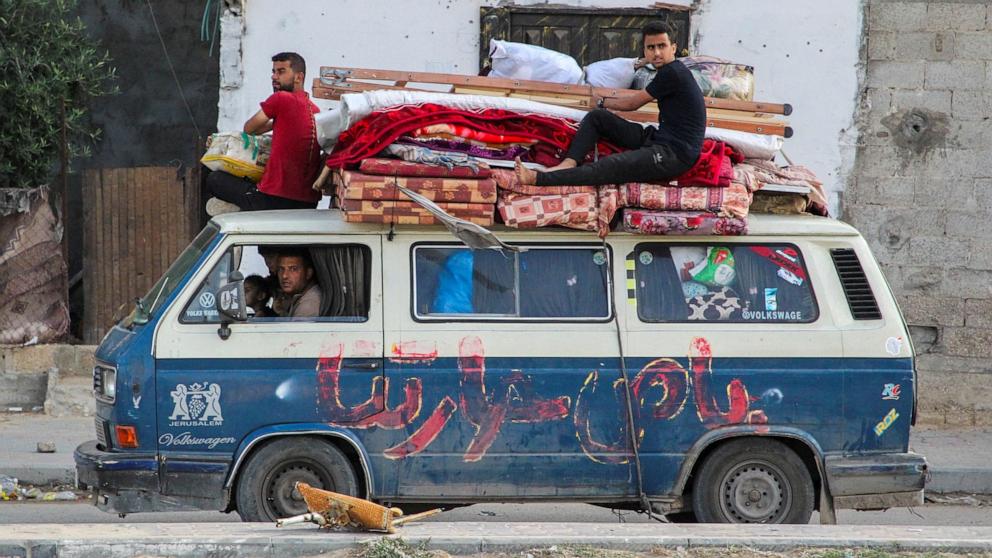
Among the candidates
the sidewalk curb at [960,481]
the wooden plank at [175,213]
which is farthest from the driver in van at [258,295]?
the sidewalk curb at [960,481]

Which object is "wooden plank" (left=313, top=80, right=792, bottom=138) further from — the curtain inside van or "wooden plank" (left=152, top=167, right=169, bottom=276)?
"wooden plank" (left=152, top=167, right=169, bottom=276)

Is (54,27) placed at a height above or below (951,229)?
above

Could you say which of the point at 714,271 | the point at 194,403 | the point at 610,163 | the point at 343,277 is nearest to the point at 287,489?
the point at 194,403

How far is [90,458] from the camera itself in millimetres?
6641

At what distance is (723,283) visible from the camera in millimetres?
6957

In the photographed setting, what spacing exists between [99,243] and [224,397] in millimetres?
5748

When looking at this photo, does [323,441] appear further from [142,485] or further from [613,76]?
[613,76]

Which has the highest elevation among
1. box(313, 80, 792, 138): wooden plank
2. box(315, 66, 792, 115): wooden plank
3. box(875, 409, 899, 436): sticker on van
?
box(315, 66, 792, 115): wooden plank

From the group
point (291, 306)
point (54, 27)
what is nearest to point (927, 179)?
point (291, 306)

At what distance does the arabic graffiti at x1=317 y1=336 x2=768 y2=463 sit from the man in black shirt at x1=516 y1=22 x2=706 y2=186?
0.95 m

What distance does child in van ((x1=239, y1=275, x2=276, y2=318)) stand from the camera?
23.1 feet

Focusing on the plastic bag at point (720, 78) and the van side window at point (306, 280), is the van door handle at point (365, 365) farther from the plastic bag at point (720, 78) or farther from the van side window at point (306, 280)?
the plastic bag at point (720, 78)

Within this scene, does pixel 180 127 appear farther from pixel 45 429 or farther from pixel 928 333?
pixel 928 333

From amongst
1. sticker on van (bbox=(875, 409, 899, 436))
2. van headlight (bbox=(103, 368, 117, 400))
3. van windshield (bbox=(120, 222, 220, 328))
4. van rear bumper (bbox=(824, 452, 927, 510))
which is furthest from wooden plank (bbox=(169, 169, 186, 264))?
sticker on van (bbox=(875, 409, 899, 436))
